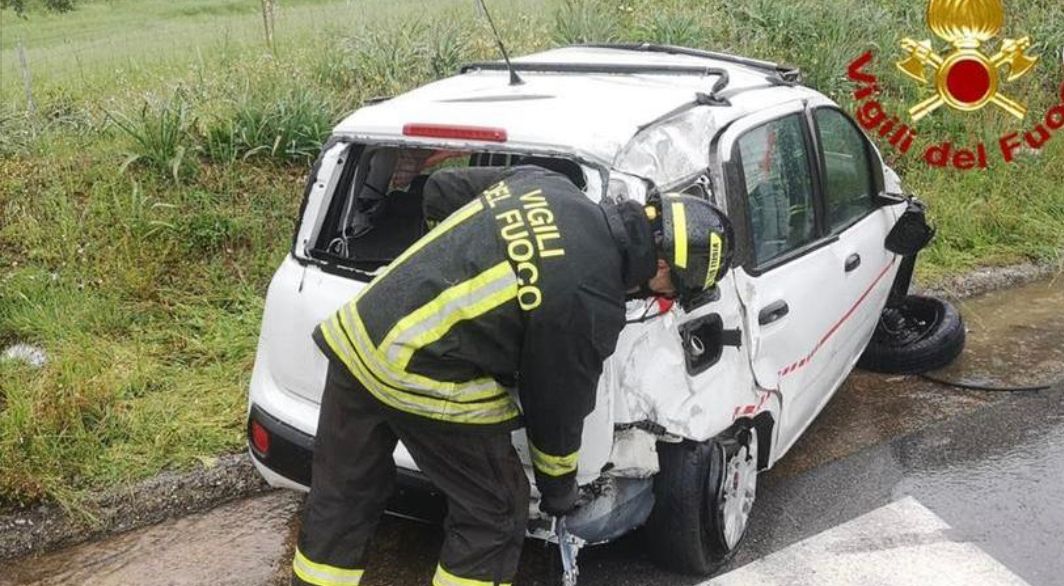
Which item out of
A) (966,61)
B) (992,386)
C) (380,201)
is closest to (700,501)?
(380,201)

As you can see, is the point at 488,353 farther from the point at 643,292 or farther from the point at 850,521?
the point at 850,521

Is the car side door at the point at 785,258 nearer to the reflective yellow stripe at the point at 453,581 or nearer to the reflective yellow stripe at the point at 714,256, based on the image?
the reflective yellow stripe at the point at 714,256

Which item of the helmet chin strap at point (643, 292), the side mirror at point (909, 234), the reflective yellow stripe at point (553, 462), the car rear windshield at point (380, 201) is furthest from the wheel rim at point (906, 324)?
the reflective yellow stripe at point (553, 462)

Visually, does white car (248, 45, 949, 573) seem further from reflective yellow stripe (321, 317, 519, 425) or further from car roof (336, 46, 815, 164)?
reflective yellow stripe (321, 317, 519, 425)

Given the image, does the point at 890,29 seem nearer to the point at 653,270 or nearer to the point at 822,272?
the point at 822,272

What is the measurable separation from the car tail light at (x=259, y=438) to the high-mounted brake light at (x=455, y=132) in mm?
1041

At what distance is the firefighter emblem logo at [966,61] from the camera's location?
840 cm

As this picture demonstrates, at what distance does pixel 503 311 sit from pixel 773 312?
52.8 inches

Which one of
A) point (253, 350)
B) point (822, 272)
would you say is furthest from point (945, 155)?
point (253, 350)

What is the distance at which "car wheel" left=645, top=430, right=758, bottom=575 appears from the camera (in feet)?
10.6

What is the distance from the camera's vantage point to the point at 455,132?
3.06 metres

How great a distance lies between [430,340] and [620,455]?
82 centimetres

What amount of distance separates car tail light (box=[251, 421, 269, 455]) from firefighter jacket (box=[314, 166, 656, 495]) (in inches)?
30.9

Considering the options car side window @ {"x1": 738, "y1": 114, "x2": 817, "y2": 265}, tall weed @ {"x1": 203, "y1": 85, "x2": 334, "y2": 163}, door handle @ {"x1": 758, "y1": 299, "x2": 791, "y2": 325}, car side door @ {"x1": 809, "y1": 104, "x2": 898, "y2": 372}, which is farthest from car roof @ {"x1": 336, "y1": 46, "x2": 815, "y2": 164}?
tall weed @ {"x1": 203, "y1": 85, "x2": 334, "y2": 163}
